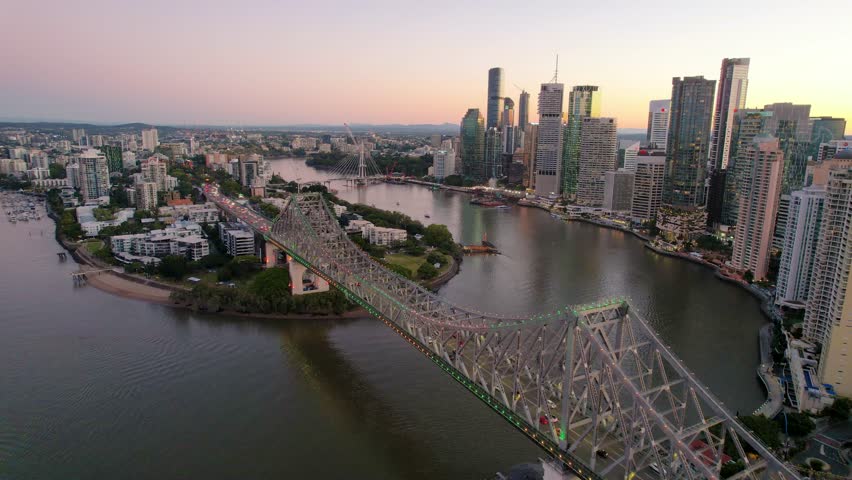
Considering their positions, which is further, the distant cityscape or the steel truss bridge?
the distant cityscape

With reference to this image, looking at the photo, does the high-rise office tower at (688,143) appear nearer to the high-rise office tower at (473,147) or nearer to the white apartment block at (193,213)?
the high-rise office tower at (473,147)

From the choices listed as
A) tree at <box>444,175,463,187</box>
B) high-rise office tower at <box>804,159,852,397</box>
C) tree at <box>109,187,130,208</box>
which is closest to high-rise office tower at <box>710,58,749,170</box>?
tree at <box>444,175,463,187</box>

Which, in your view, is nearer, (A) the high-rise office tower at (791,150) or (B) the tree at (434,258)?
(B) the tree at (434,258)

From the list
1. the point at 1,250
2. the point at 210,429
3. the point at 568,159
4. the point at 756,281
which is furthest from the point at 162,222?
the point at 568,159

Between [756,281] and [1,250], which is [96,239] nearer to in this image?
[1,250]

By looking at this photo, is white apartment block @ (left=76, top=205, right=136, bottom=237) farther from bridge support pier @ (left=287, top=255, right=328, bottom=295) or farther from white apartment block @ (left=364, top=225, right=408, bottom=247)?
bridge support pier @ (left=287, top=255, right=328, bottom=295)

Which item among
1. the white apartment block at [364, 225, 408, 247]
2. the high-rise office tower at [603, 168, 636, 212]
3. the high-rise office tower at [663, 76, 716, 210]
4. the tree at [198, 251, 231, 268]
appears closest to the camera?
the tree at [198, 251, 231, 268]

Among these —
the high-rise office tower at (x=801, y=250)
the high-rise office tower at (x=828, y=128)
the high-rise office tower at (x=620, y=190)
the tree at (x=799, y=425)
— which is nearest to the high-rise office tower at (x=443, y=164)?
the high-rise office tower at (x=620, y=190)
